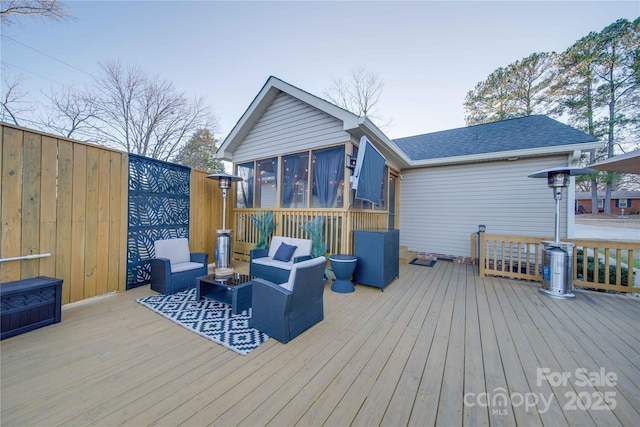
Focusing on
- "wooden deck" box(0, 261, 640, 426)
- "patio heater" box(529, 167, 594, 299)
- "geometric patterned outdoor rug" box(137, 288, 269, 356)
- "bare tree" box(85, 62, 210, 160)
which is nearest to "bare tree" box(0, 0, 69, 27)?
"bare tree" box(85, 62, 210, 160)

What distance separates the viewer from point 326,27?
7660 millimetres

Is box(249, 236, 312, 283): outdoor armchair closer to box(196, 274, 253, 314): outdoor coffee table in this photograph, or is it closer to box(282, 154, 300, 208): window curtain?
box(196, 274, 253, 314): outdoor coffee table

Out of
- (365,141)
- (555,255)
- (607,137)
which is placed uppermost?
(607,137)

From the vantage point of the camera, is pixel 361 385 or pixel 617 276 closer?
pixel 361 385

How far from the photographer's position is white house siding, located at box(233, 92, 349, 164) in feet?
16.9

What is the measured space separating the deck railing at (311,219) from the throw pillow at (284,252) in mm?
747

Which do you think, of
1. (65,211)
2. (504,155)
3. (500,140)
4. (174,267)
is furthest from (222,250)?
(500,140)

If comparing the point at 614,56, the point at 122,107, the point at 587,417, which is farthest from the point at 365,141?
the point at 614,56

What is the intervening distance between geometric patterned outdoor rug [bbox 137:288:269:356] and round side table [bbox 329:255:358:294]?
1716 millimetres

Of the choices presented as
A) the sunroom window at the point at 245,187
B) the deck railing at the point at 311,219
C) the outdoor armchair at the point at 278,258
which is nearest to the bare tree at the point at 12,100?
the sunroom window at the point at 245,187

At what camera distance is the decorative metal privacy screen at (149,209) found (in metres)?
4.21

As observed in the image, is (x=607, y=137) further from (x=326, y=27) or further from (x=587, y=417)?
(x=587, y=417)

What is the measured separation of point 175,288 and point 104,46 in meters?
11.4
